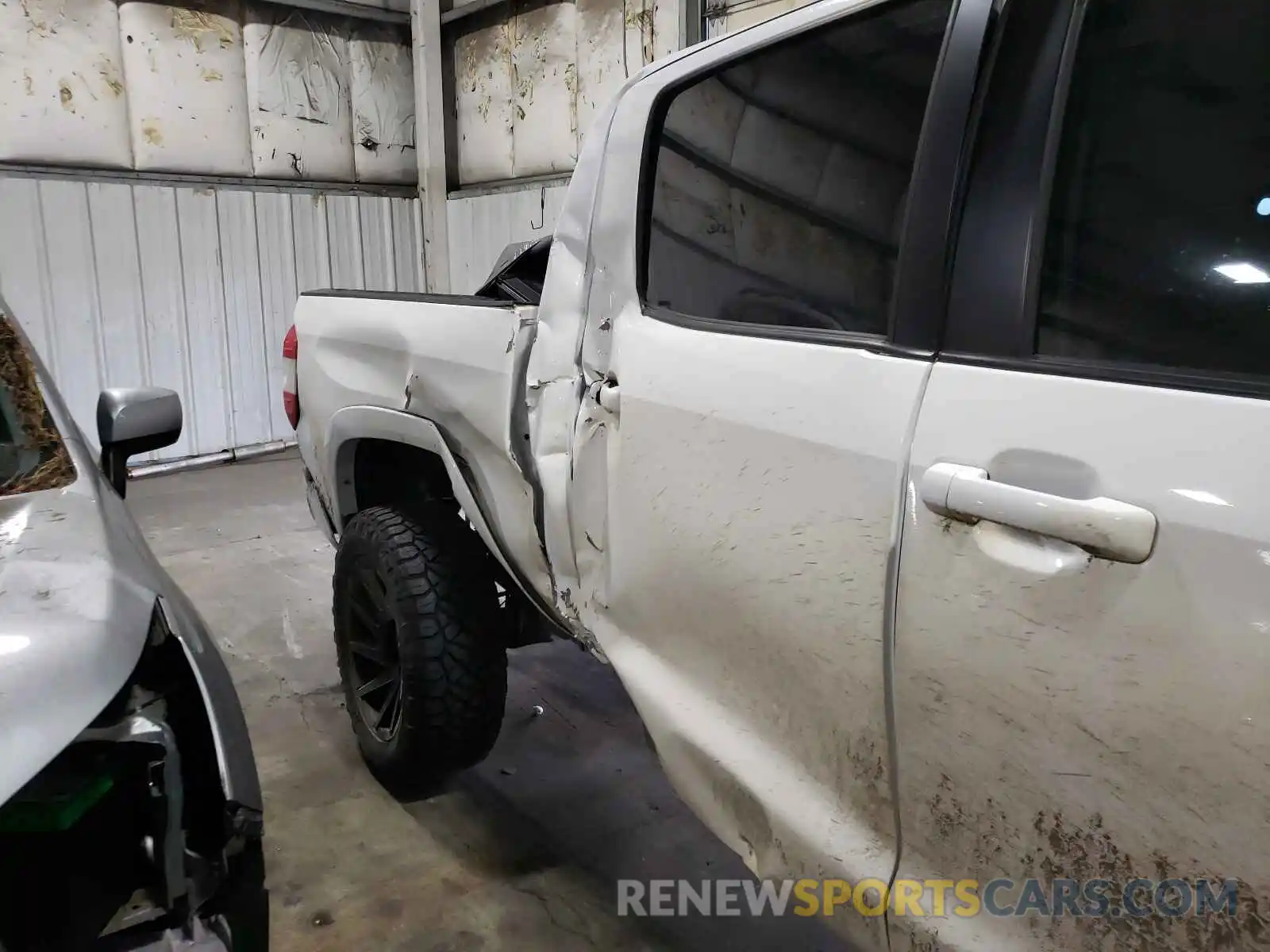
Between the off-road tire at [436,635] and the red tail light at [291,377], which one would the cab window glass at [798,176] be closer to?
the off-road tire at [436,635]

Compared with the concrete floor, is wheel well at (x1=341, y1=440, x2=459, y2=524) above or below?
above

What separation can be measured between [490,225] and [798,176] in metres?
6.94

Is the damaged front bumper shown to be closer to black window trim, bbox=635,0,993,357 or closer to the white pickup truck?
the white pickup truck

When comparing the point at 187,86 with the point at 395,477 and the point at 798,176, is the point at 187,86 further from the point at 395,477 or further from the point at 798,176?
the point at 798,176

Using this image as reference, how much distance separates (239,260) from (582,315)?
6603 mm

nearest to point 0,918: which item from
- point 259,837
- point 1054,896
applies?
point 259,837

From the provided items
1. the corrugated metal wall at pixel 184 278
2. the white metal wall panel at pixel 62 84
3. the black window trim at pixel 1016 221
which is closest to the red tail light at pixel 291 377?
the black window trim at pixel 1016 221

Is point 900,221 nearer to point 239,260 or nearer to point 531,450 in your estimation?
point 531,450

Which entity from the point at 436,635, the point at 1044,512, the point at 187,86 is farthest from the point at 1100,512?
the point at 187,86

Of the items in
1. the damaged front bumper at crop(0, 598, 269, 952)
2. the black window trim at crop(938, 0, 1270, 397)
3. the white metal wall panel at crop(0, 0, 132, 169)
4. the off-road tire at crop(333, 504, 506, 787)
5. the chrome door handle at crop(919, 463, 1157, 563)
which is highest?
the white metal wall panel at crop(0, 0, 132, 169)

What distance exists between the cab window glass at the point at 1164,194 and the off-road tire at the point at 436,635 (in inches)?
65.6

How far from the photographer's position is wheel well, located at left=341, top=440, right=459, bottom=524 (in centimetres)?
272

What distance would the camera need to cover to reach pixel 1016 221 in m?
1.08

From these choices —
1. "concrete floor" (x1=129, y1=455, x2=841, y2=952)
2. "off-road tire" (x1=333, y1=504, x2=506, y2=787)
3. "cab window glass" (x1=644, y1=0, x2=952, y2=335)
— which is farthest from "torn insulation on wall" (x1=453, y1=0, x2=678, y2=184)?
"cab window glass" (x1=644, y1=0, x2=952, y2=335)
